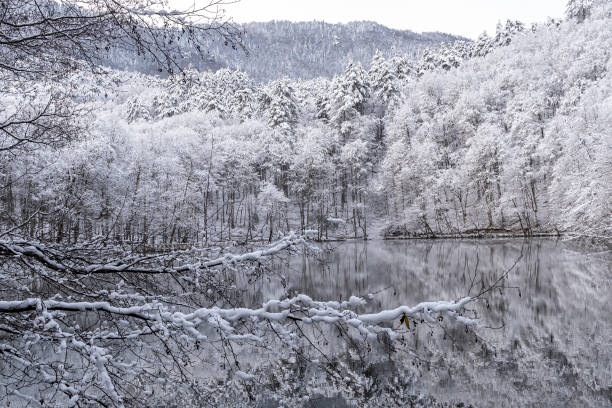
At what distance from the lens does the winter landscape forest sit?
2.97 metres

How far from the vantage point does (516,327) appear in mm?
9938

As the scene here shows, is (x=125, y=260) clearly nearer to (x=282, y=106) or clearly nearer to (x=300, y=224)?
(x=300, y=224)

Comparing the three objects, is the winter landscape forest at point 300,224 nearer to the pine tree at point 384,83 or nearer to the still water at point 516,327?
the still water at point 516,327

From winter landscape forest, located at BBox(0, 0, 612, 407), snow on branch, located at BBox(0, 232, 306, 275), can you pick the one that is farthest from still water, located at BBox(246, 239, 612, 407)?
snow on branch, located at BBox(0, 232, 306, 275)

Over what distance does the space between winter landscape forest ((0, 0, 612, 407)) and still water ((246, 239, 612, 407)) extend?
72mm

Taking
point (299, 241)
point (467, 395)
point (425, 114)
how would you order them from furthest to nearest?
point (425, 114)
point (467, 395)
point (299, 241)

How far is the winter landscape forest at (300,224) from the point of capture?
9.74ft

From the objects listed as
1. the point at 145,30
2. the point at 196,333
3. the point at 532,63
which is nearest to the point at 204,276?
the point at 196,333

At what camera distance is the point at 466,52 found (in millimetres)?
67125

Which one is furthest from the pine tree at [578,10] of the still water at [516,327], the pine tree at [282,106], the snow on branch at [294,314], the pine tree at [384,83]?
the snow on branch at [294,314]

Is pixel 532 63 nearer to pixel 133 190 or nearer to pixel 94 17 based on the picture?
pixel 133 190

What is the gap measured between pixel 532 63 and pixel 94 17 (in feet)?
168

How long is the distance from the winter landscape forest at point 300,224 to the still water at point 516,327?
0.07m

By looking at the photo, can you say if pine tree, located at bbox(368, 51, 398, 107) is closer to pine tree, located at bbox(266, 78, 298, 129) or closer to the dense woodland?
the dense woodland
